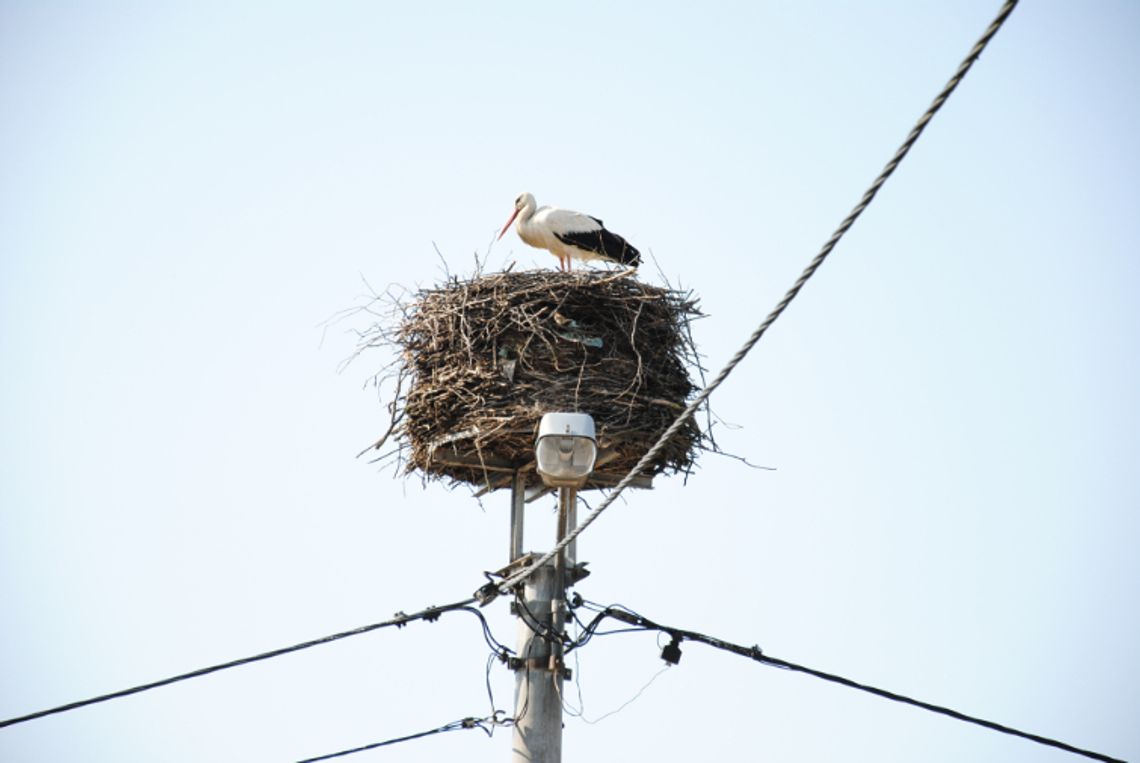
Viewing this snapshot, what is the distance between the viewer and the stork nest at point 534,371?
6.76 meters

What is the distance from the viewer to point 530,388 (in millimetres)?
6824

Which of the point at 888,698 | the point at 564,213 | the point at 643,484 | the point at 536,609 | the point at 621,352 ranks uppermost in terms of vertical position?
the point at 564,213

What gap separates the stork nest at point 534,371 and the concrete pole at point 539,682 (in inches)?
31.5

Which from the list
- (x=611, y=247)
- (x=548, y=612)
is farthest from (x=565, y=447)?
(x=611, y=247)

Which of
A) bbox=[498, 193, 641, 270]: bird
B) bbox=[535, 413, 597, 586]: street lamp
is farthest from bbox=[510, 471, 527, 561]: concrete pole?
bbox=[498, 193, 641, 270]: bird

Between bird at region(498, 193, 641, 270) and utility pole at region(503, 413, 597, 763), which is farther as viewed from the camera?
bird at region(498, 193, 641, 270)

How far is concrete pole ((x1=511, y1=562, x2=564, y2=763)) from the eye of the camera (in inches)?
226

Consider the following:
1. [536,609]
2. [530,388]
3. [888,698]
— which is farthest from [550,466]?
[888,698]

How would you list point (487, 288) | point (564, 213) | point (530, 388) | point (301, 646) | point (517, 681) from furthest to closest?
point (564, 213) → point (487, 288) → point (530, 388) → point (517, 681) → point (301, 646)

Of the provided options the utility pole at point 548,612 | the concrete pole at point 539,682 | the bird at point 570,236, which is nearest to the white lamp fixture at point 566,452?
the utility pole at point 548,612

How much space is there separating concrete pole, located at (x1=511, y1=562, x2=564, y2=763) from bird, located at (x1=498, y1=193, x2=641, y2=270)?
320 cm

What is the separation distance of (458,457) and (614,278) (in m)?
1.16

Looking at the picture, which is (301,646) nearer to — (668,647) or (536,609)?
(536,609)

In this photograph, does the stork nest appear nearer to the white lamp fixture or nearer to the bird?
Answer: the white lamp fixture
